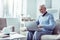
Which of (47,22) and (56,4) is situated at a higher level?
(56,4)

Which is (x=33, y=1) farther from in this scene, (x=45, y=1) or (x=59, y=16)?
(x=59, y=16)

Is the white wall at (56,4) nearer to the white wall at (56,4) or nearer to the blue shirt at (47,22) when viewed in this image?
the white wall at (56,4)

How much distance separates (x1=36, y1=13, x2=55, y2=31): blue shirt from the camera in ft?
11.3

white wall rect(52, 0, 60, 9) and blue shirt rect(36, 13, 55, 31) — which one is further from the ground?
white wall rect(52, 0, 60, 9)

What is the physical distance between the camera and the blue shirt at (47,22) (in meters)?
3.44

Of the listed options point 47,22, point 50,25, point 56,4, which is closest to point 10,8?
point 56,4

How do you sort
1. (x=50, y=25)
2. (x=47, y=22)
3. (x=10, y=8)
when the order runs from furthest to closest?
1. (x=10, y=8)
2. (x=47, y=22)
3. (x=50, y=25)

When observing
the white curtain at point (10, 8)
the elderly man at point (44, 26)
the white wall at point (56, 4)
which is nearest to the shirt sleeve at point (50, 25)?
the elderly man at point (44, 26)

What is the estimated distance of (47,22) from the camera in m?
3.56

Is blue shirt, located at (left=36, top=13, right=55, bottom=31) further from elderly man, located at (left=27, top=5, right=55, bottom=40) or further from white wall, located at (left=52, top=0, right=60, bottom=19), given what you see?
white wall, located at (left=52, top=0, right=60, bottom=19)

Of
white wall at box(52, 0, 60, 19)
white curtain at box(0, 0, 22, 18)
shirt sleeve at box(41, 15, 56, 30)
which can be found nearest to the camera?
shirt sleeve at box(41, 15, 56, 30)

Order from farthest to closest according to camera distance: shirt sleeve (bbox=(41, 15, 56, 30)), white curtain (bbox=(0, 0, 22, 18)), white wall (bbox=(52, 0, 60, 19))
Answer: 1. white curtain (bbox=(0, 0, 22, 18))
2. white wall (bbox=(52, 0, 60, 19))
3. shirt sleeve (bbox=(41, 15, 56, 30))

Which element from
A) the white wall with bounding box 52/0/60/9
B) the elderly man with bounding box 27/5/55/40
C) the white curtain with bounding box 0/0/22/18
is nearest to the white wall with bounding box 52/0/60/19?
the white wall with bounding box 52/0/60/9

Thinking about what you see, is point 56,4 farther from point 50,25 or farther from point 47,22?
point 50,25
